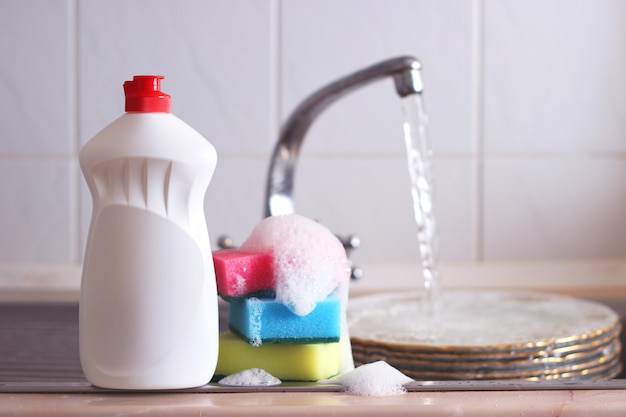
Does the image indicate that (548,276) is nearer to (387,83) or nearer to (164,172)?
(387,83)

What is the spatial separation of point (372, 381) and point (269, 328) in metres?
0.07

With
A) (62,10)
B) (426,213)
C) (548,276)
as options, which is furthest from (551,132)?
(62,10)

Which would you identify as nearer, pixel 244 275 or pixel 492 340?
pixel 244 275

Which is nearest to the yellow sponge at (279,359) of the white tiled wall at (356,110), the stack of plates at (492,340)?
the stack of plates at (492,340)

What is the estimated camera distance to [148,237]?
0.50 meters

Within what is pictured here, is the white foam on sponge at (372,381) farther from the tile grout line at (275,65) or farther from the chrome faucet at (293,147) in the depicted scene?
the tile grout line at (275,65)

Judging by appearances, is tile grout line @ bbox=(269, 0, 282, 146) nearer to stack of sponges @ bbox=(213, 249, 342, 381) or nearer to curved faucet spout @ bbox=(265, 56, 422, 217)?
curved faucet spout @ bbox=(265, 56, 422, 217)

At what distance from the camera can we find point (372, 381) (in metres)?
0.55

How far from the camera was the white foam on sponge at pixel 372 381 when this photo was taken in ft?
1.78

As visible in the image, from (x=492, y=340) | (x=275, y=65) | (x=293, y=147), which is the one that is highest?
(x=275, y=65)

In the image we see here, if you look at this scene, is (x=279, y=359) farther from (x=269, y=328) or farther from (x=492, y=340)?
(x=492, y=340)

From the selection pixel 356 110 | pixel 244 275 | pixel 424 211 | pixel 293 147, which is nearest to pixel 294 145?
pixel 293 147

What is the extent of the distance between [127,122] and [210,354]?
15cm

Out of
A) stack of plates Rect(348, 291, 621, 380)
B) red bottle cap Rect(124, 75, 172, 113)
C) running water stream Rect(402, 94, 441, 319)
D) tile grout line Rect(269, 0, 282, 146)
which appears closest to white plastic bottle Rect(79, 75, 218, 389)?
red bottle cap Rect(124, 75, 172, 113)
